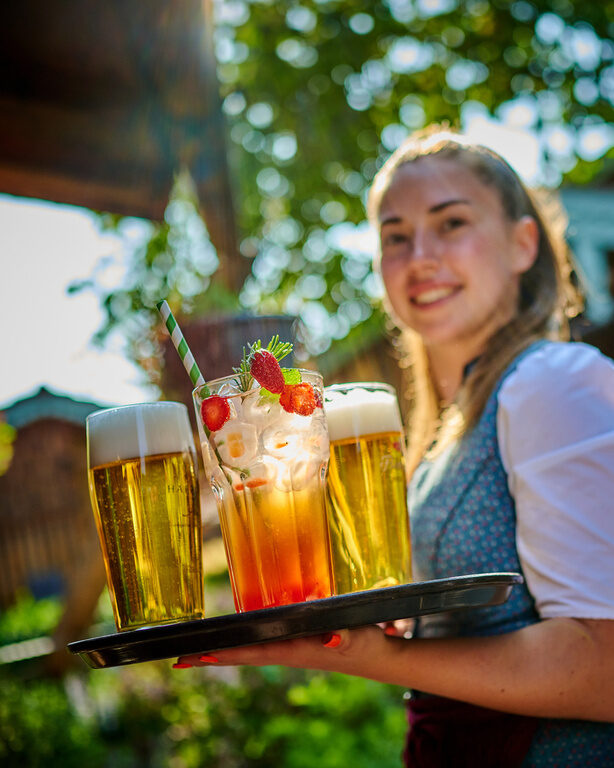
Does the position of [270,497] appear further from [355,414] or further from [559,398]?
[559,398]

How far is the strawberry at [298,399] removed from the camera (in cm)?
116

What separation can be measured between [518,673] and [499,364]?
2.13 ft

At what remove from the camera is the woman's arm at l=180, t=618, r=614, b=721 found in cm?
123

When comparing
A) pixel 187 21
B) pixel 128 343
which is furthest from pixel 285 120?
pixel 187 21

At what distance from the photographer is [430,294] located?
179cm

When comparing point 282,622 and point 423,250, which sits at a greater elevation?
point 423,250

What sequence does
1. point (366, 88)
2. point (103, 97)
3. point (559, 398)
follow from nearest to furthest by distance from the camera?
point (559, 398) < point (103, 97) < point (366, 88)

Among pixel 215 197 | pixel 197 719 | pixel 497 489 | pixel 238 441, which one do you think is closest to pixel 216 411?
pixel 238 441

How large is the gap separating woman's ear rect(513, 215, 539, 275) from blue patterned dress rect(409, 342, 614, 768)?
0.37 metres

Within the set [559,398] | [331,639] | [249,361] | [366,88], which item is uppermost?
[366,88]

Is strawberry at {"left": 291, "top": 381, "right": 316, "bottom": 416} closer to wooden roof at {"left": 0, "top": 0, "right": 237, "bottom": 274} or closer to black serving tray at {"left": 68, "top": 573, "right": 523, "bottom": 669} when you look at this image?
black serving tray at {"left": 68, "top": 573, "right": 523, "bottom": 669}

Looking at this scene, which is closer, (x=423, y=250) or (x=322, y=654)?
(x=322, y=654)

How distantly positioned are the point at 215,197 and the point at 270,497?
253 centimetres

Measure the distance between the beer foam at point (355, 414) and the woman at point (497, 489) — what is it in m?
0.24
